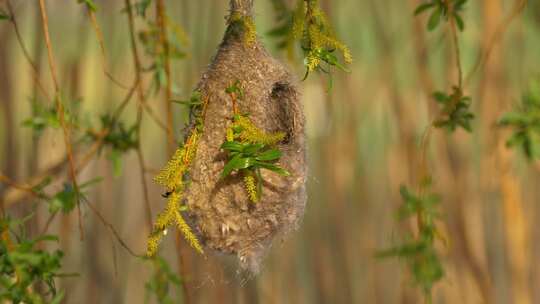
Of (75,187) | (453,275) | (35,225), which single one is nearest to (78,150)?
(35,225)

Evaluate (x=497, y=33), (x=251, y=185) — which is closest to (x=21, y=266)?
(x=251, y=185)

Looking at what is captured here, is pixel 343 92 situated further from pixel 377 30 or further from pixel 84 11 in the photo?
pixel 84 11

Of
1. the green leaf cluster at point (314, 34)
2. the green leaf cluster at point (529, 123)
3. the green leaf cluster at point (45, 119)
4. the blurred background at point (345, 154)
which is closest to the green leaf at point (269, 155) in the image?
the green leaf cluster at point (314, 34)

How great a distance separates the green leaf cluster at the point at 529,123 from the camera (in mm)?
1299

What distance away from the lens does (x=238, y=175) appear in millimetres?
879

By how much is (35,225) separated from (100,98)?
1.47 ft

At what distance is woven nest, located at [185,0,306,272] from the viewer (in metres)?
0.89

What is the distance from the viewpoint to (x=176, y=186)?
32.0 inches

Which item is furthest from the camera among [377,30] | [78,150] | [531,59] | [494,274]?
[494,274]

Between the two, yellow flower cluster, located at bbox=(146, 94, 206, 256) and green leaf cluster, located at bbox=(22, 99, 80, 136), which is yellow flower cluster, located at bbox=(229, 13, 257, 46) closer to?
yellow flower cluster, located at bbox=(146, 94, 206, 256)

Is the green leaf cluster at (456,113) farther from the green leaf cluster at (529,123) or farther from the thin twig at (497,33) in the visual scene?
the green leaf cluster at (529,123)

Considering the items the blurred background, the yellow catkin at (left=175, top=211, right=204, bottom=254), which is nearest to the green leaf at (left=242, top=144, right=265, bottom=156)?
the yellow catkin at (left=175, top=211, right=204, bottom=254)

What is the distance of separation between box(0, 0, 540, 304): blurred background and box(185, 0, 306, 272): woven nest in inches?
28.9

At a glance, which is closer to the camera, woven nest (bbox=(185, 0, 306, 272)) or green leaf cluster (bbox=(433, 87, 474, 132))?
woven nest (bbox=(185, 0, 306, 272))
